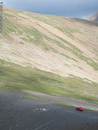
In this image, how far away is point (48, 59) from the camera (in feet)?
333

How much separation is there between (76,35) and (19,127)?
140m

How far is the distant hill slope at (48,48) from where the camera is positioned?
3637 inches

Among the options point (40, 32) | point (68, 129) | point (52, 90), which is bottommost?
point (52, 90)

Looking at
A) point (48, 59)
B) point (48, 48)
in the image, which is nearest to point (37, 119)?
point (48, 59)

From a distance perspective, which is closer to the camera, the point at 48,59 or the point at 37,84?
the point at 37,84

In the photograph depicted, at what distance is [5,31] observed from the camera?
113 m

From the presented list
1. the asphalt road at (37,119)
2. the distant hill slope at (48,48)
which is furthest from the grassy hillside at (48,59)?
the asphalt road at (37,119)

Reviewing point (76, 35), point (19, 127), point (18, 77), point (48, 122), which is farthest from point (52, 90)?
point (76, 35)

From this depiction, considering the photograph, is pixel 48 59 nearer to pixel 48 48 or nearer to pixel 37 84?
pixel 48 48

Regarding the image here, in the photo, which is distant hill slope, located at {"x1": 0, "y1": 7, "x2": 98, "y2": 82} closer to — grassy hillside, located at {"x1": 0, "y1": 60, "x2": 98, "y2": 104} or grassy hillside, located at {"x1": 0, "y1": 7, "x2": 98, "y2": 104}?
grassy hillside, located at {"x1": 0, "y1": 7, "x2": 98, "y2": 104}

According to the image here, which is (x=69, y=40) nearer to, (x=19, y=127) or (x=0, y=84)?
(x=0, y=84)

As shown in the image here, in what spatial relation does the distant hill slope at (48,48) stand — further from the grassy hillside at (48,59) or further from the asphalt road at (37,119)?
the asphalt road at (37,119)

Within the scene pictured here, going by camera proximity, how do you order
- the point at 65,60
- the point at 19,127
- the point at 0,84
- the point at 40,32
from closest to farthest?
the point at 19,127 < the point at 0,84 < the point at 65,60 < the point at 40,32

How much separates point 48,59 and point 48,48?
48.6 feet
